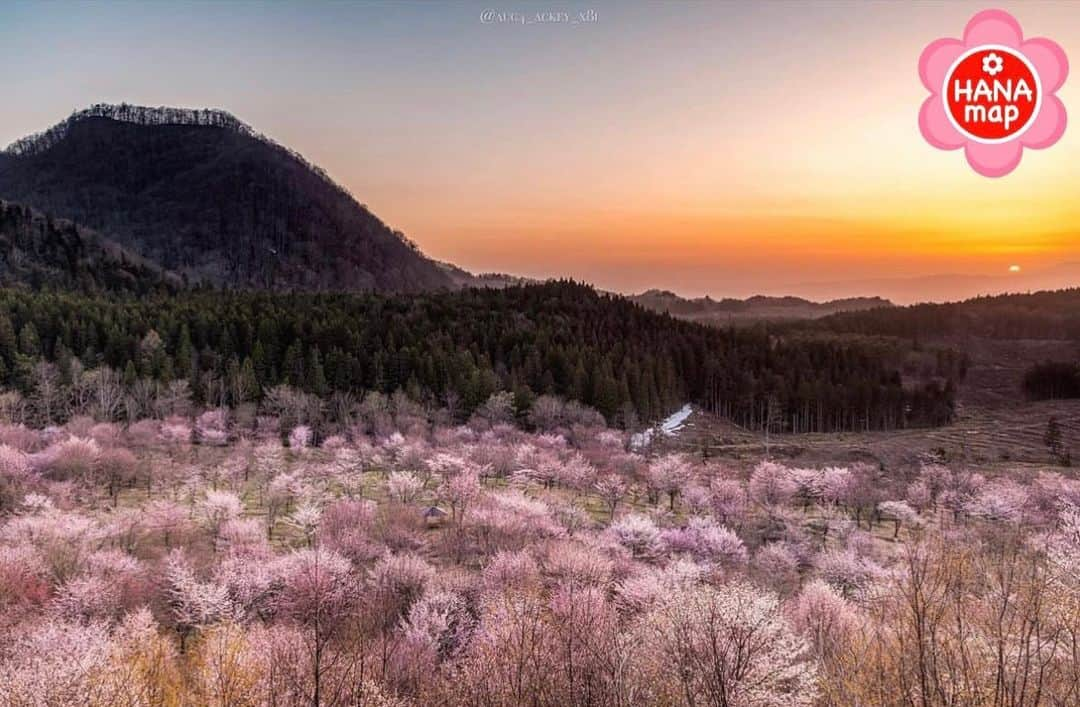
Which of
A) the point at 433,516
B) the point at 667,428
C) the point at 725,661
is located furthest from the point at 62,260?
the point at 725,661

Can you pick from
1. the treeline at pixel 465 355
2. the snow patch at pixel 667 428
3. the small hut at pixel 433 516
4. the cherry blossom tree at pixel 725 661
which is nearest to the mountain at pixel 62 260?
the treeline at pixel 465 355

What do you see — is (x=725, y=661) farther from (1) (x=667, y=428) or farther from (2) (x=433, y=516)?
(1) (x=667, y=428)

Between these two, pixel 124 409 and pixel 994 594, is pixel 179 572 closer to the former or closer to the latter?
pixel 994 594

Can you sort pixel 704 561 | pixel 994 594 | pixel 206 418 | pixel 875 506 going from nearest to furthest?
pixel 994 594 < pixel 704 561 < pixel 875 506 < pixel 206 418

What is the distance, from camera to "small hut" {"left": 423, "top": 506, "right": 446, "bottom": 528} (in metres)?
51.5

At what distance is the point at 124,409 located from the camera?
81.2m

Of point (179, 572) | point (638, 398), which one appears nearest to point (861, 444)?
point (638, 398)

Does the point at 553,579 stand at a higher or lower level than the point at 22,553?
lower

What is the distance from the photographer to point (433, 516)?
52.7 m

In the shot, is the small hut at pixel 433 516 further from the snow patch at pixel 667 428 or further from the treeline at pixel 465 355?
the treeline at pixel 465 355

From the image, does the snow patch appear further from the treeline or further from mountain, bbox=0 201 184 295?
mountain, bbox=0 201 184 295

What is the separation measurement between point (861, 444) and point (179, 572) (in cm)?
9951

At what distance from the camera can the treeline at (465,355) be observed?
9506 cm

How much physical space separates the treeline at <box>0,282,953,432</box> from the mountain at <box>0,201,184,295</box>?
24713 mm
